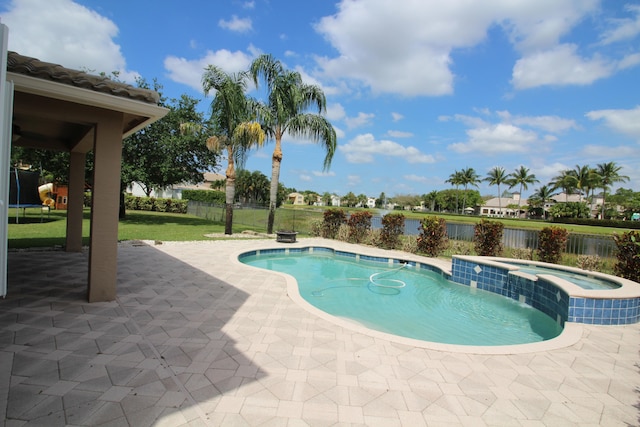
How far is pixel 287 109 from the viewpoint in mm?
14977

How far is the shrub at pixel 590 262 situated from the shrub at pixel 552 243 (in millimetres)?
592

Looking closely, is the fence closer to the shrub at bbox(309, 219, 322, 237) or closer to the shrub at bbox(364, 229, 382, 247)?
the shrub at bbox(309, 219, 322, 237)

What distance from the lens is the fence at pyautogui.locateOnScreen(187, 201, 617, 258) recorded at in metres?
10.0

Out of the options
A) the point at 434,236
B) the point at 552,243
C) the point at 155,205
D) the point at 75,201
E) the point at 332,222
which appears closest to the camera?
the point at 75,201

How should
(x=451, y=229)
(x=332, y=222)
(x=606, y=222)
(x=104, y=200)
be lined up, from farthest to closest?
(x=606, y=222) → (x=332, y=222) → (x=451, y=229) → (x=104, y=200)

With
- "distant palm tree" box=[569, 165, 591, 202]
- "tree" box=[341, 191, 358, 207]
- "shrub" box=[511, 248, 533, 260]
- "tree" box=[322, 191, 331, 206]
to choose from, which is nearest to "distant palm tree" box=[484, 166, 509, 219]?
"distant palm tree" box=[569, 165, 591, 202]

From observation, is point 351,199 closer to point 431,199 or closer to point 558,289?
point 431,199

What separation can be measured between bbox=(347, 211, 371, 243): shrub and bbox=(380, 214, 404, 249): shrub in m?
1.05

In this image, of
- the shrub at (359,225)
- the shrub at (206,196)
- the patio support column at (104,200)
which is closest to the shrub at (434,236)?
the shrub at (359,225)

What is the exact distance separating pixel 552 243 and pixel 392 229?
5509 millimetres

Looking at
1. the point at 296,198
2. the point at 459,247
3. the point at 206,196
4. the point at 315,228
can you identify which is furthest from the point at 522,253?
the point at 296,198

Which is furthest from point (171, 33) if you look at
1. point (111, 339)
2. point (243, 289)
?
point (111, 339)

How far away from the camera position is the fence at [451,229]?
32.9 ft

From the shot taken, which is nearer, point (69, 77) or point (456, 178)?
point (69, 77)
